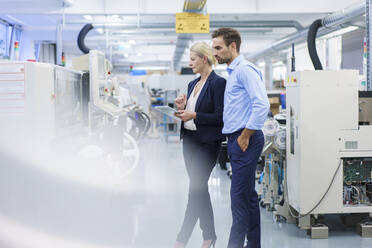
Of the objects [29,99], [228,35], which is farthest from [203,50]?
[29,99]

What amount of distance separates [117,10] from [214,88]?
4482mm

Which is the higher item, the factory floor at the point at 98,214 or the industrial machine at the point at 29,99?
the industrial machine at the point at 29,99

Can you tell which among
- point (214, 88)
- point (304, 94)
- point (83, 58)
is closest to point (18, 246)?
point (214, 88)

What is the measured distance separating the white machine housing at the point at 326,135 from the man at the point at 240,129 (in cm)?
107

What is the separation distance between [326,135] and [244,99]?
1300 mm

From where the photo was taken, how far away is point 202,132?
265 cm

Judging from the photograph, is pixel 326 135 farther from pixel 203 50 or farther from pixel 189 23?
pixel 189 23

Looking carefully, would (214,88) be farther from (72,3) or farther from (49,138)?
(72,3)

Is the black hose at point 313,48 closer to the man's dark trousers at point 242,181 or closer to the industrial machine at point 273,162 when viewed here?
the industrial machine at point 273,162

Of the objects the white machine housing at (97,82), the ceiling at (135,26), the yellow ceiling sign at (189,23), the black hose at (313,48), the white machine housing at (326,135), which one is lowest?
the white machine housing at (326,135)

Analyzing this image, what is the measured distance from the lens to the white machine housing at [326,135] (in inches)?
133

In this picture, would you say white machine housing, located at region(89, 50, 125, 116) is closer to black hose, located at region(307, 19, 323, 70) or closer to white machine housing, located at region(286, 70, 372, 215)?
white machine housing, located at region(286, 70, 372, 215)

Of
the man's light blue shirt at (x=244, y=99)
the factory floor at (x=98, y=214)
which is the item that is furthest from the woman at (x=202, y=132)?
the factory floor at (x=98, y=214)

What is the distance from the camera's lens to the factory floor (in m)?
2.61
